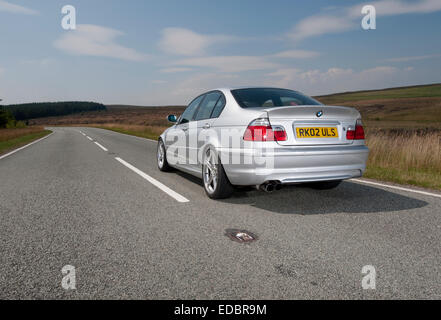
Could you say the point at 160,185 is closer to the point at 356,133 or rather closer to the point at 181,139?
the point at 181,139

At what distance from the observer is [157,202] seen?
16.0 ft

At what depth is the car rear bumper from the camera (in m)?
4.13

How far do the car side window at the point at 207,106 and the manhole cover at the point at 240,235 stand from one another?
8.04 feet

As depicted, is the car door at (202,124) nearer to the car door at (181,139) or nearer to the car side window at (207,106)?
the car side window at (207,106)

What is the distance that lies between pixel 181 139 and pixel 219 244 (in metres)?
3.66

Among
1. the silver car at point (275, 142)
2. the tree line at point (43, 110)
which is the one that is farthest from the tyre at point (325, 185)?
the tree line at point (43, 110)

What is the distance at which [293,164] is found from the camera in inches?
164

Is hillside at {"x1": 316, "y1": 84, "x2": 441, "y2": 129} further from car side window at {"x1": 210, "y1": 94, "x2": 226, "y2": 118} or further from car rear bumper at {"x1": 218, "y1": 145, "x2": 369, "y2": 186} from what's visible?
car side window at {"x1": 210, "y1": 94, "x2": 226, "y2": 118}

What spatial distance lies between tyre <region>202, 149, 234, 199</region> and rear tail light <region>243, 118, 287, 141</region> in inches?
31.5

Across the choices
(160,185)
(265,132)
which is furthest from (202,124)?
(265,132)

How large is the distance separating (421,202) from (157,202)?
375 cm

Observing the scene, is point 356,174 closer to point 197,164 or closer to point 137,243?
point 197,164

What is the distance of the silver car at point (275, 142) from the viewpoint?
13.6ft
